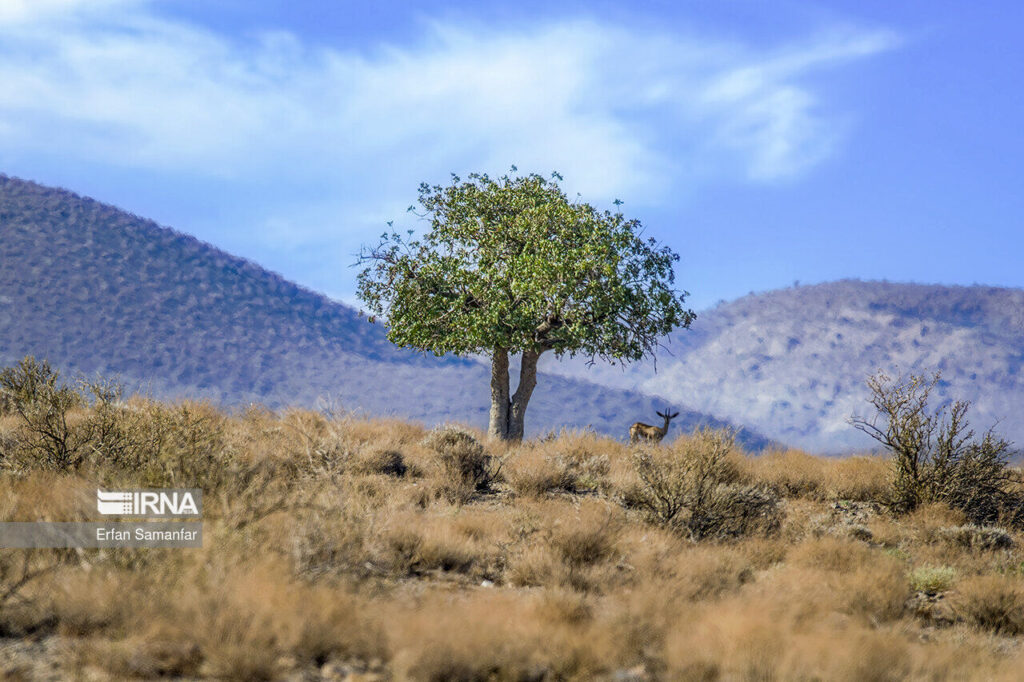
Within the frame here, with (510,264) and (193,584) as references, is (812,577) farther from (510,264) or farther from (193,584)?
(510,264)

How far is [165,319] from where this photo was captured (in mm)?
157375

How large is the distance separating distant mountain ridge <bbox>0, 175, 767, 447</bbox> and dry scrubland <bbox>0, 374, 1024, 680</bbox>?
108822 mm

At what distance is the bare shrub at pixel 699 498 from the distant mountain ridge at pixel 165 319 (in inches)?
4309

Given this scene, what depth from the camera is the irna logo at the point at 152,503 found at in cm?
822

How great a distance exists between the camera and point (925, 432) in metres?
14.6

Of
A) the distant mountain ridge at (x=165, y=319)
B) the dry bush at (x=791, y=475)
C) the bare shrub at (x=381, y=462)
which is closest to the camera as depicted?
the bare shrub at (x=381, y=462)

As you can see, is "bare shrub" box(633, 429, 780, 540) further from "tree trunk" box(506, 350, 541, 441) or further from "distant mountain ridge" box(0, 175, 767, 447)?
"distant mountain ridge" box(0, 175, 767, 447)

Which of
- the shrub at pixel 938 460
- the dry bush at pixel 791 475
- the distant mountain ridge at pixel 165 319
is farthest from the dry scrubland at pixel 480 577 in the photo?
the distant mountain ridge at pixel 165 319

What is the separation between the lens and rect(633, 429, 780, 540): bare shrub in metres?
11.6

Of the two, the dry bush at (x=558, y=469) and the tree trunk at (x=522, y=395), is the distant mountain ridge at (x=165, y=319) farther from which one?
the dry bush at (x=558, y=469)

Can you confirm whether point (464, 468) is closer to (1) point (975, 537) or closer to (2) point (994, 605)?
(1) point (975, 537)

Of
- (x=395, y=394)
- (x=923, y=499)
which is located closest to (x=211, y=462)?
(x=923, y=499)

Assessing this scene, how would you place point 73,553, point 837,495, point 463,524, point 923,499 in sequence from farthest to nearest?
point 837,495
point 923,499
point 463,524
point 73,553

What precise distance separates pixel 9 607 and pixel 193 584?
139cm
